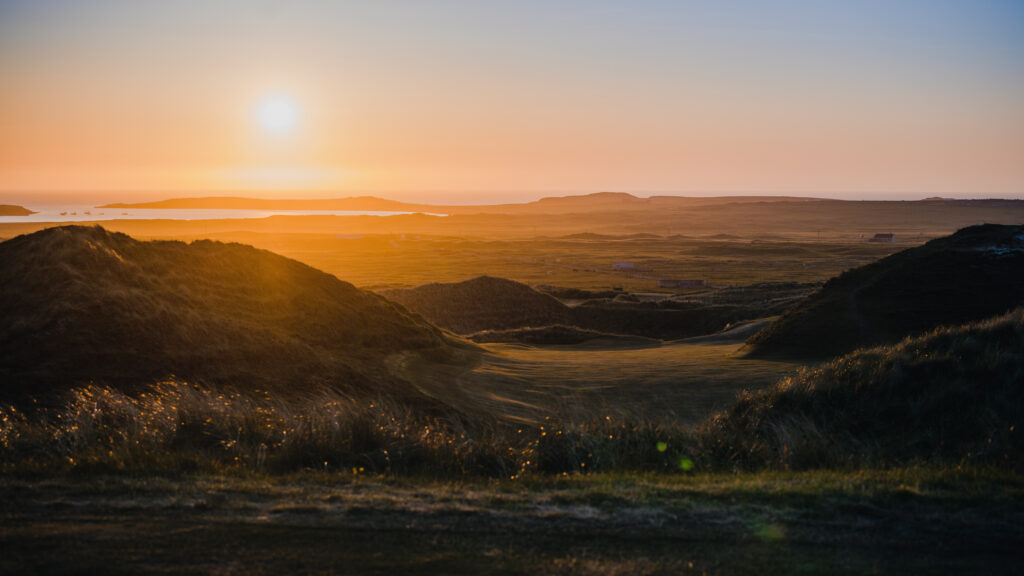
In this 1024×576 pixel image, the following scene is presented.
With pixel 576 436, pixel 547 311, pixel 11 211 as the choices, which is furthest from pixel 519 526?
pixel 11 211

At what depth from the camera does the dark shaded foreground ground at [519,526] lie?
4750 mm

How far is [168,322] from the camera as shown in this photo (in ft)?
47.6

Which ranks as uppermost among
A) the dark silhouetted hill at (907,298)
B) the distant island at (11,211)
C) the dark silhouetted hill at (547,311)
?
the distant island at (11,211)

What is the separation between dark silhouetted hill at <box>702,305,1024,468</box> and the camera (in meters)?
7.97

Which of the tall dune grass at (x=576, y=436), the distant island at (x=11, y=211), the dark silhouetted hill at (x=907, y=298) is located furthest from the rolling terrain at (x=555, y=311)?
the distant island at (x=11, y=211)

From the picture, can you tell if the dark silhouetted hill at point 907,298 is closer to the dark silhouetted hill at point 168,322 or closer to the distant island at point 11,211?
the dark silhouetted hill at point 168,322

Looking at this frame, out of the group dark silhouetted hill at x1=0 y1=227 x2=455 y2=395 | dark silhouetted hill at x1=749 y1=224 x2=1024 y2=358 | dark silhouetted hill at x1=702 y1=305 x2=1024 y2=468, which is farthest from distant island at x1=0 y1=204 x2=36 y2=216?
dark silhouetted hill at x1=702 y1=305 x2=1024 y2=468

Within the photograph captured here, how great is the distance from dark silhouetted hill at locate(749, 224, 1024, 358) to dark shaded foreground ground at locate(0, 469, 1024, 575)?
19378 millimetres

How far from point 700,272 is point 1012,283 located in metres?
75.7

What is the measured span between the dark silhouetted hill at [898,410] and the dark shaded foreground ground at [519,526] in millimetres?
1273

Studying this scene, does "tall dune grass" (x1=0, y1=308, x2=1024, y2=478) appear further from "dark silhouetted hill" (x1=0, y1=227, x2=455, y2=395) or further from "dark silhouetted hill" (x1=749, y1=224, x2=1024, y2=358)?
"dark silhouetted hill" (x1=749, y1=224, x2=1024, y2=358)

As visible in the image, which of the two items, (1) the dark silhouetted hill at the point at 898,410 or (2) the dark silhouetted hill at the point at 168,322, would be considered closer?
(1) the dark silhouetted hill at the point at 898,410

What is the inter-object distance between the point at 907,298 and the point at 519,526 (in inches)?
1048

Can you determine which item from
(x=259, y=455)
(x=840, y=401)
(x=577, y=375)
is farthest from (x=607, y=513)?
(x=577, y=375)
